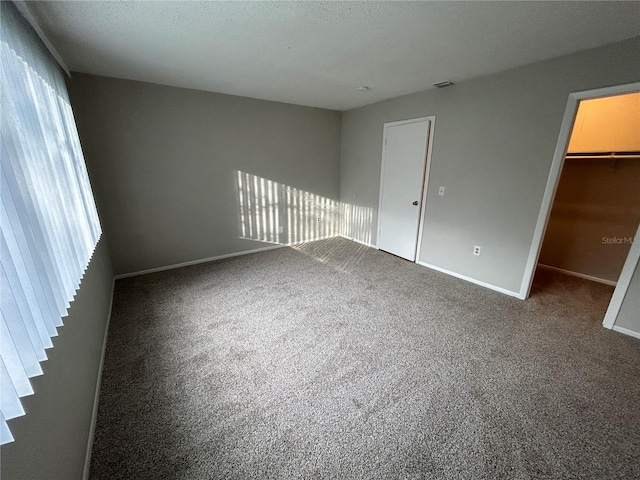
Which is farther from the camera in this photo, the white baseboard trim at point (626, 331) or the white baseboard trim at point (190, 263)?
the white baseboard trim at point (190, 263)

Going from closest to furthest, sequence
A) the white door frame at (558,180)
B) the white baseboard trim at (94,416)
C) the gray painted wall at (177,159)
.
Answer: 1. the white baseboard trim at (94,416)
2. the white door frame at (558,180)
3. the gray painted wall at (177,159)

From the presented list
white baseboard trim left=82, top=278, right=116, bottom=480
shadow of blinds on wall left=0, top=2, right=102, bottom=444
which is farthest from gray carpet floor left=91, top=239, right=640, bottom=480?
shadow of blinds on wall left=0, top=2, right=102, bottom=444

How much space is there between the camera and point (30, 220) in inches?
41.4

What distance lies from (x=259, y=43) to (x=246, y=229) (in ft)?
8.43

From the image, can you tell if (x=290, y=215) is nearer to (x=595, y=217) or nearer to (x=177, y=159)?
(x=177, y=159)

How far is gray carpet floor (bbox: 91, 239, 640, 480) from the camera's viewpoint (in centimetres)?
129

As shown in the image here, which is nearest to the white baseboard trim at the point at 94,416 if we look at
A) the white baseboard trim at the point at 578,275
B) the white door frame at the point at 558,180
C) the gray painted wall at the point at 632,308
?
the white door frame at the point at 558,180

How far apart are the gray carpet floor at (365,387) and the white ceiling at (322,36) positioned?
7.58ft

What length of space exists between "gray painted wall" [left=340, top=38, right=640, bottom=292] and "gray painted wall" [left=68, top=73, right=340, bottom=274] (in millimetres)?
1841

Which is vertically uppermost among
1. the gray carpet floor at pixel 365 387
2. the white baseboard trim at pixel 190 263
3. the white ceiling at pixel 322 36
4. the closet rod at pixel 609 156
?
the white ceiling at pixel 322 36

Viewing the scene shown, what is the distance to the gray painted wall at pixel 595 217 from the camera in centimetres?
295

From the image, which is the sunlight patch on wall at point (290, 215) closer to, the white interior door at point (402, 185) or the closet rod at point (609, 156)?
the white interior door at point (402, 185)

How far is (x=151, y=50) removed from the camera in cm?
209

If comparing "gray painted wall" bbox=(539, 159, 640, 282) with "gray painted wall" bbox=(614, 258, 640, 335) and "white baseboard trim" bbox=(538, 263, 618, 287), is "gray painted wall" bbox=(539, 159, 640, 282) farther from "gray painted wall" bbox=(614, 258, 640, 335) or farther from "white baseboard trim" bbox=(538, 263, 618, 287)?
"gray painted wall" bbox=(614, 258, 640, 335)
